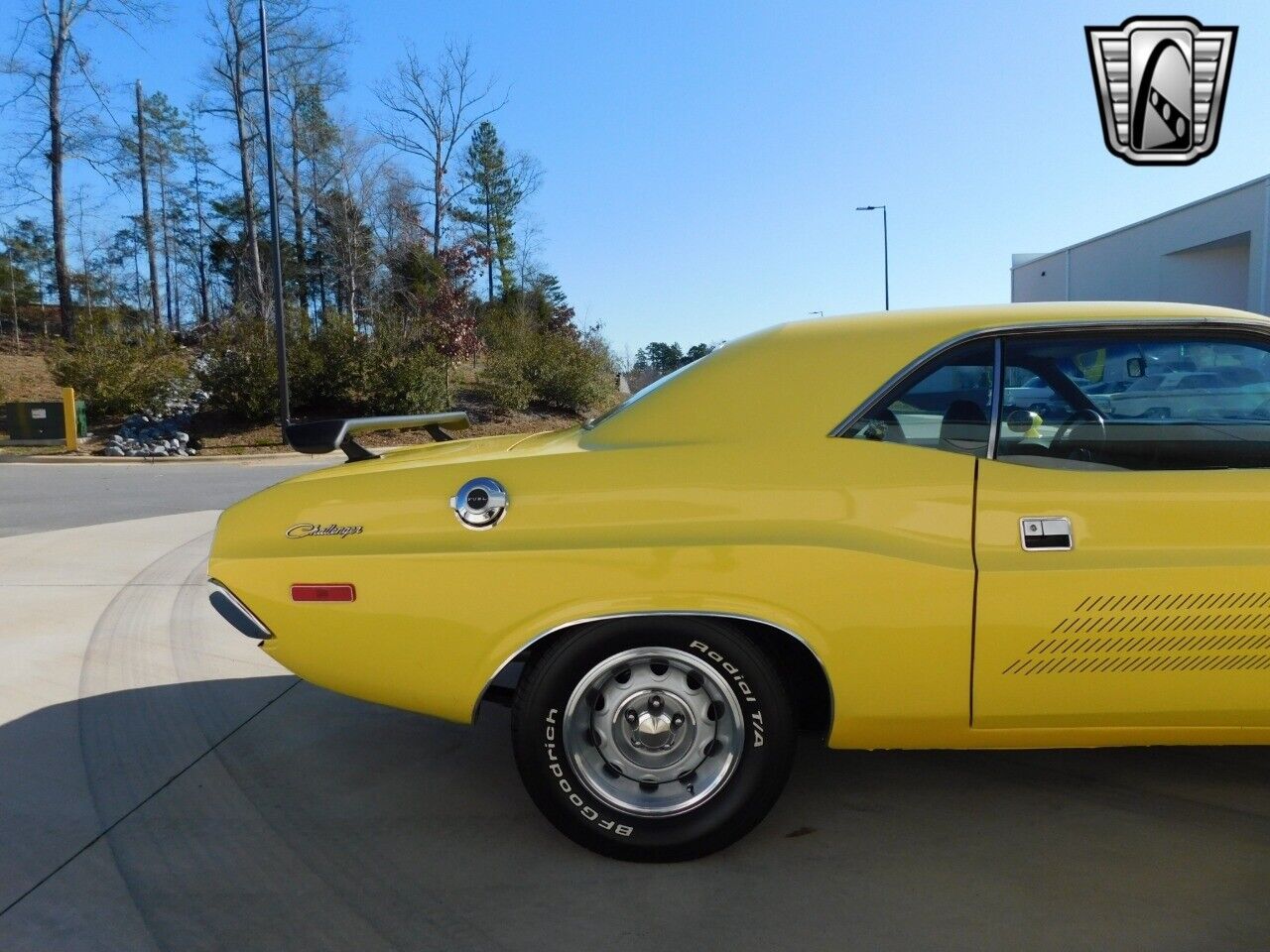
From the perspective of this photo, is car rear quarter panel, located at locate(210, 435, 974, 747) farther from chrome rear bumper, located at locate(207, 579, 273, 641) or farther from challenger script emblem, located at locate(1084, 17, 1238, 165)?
challenger script emblem, located at locate(1084, 17, 1238, 165)

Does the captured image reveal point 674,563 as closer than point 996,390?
Yes

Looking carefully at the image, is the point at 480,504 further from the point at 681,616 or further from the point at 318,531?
the point at 681,616

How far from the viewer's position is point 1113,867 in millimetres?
2643

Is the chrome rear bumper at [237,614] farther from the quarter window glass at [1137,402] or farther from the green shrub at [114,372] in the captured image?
the green shrub at [114,372]

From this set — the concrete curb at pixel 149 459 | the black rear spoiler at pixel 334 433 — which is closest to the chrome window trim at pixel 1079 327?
the black rear spoiler at pixel 334 433

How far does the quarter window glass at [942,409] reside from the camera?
8.53 feet

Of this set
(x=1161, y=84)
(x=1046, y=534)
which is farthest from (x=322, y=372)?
(x=1046, y=534)

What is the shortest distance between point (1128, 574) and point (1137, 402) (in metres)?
0.53

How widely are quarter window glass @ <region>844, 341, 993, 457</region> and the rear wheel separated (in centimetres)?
71

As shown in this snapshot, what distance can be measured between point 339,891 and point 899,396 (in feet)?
6.75

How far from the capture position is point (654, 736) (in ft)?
8.82

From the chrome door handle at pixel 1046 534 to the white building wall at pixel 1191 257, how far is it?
33.3 meters

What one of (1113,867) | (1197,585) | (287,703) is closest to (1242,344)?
(1197,585)

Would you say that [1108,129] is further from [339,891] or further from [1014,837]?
[339,891]
